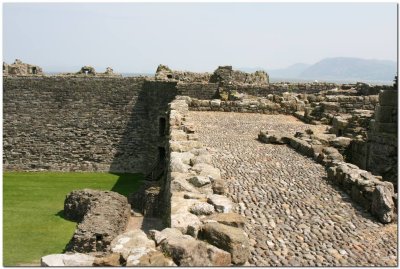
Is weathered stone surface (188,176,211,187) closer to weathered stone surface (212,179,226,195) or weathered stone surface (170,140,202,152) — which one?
weathered stone surface (212,179,226,195)

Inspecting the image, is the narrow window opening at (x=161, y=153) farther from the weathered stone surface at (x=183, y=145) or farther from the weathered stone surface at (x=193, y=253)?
the weathered stone surface at (x=193, y=253)

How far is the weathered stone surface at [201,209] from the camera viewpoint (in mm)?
6855

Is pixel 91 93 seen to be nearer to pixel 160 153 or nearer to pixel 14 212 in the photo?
pixel 160 153

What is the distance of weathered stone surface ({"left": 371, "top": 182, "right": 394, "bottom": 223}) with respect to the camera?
7.60 meters

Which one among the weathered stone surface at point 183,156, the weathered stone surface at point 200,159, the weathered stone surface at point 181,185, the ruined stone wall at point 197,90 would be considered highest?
the ruined stone wall at point 197,90

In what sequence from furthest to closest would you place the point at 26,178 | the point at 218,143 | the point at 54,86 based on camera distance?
1. the point at 54,86
2. the point at 26,178
3. the point at 218,143

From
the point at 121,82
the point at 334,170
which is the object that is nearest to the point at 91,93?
the point at 121,82

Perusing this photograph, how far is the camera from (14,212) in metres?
18.0

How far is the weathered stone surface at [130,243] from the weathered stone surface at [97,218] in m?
7.84

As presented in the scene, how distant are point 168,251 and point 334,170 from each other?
516 centimetres

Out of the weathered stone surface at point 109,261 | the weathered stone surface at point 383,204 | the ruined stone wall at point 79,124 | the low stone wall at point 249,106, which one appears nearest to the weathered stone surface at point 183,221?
the weathered stone surface at point 109,261

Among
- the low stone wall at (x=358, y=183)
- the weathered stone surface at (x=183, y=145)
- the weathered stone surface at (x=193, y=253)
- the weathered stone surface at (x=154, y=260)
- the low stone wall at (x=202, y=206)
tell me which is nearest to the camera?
the weathered stone surface at (x=154, y=260)

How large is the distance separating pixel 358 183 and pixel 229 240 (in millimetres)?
3704

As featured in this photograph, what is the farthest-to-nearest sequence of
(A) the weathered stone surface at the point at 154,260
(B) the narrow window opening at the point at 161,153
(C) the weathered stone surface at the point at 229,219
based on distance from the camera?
1. (B) the narrow window opening at the point at 161,153
2. (C) the weathered stone surface at the point at 229,219
3. (A) the weathered stone surface at the point at 154,260
